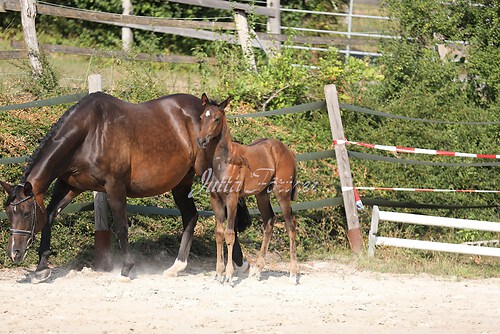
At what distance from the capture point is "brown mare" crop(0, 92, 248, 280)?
711 cm

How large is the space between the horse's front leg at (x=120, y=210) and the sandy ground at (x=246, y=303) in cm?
20

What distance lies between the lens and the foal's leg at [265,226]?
7.95m

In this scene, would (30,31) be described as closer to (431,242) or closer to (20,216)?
(20,216)

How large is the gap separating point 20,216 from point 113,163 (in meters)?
0.96

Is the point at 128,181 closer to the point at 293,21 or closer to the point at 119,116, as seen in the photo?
the point at 119,116

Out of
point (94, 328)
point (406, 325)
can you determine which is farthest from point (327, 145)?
point (94, 328)

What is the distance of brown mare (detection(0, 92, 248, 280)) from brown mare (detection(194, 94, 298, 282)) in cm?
49

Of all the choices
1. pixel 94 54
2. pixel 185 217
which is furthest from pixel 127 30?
pixel 185 217

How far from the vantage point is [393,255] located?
30.7 ft

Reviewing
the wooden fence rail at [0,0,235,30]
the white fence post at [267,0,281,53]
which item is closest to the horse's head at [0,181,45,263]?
the wooden fence rail at [0,0,235,30]

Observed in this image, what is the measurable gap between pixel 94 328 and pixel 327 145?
5.66m

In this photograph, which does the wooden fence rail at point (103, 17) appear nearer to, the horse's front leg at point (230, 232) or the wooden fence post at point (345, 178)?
the wooden fence post at point (345, 178)

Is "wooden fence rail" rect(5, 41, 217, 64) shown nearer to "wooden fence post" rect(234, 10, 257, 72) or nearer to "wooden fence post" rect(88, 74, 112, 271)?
"wooden fence post" rect(234, 10, 257, 72)

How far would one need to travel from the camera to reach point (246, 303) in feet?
22.5
